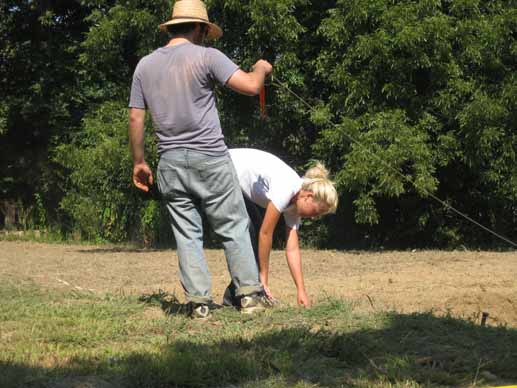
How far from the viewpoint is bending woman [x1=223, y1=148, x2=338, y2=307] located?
620 centimetres

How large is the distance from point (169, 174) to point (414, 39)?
8.45 metres

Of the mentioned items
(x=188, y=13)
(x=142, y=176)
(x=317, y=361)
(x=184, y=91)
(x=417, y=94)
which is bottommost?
(x=317, y=361)

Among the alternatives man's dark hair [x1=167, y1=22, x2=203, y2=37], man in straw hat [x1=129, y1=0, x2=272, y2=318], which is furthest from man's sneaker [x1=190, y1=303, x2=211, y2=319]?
man's dark hair [x1=167, y1=22, x2=203, y2=37]

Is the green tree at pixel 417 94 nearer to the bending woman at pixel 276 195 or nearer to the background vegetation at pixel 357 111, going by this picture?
the background vegetation at pixel 357 111

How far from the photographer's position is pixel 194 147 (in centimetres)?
559

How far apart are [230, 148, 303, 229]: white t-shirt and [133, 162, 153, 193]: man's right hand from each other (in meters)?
0.80

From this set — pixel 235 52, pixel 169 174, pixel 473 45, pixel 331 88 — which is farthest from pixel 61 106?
pixel 169 174

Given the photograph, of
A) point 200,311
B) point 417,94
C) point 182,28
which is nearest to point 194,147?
point 182,28

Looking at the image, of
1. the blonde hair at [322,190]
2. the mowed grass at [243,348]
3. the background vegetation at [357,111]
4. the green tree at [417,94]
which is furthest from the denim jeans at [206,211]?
the green tree at [417,94]

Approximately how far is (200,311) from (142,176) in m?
1.01

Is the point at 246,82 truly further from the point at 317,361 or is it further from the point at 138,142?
the point at 317,361

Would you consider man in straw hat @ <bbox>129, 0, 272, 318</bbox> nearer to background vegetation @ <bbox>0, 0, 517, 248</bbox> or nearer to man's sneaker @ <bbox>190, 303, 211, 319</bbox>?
man's sneaker @ <bbox>190, 303, 211, 319</bbox>

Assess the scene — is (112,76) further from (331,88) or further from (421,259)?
(421,259)

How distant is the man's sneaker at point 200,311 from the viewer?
5570 millimetres
